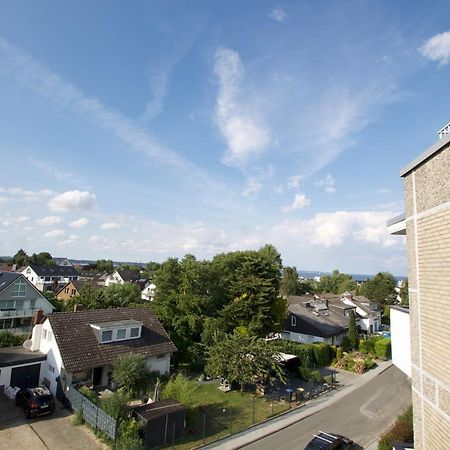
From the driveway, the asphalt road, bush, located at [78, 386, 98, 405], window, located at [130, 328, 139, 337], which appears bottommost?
the asphalt road

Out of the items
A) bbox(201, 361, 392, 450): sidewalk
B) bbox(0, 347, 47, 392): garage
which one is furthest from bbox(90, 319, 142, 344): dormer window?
bbox(201, 361, 392, 450): sidewalk

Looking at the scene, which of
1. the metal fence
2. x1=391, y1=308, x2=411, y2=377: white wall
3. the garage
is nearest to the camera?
x1=391, y1=308, x2=411, y2=377: white wall

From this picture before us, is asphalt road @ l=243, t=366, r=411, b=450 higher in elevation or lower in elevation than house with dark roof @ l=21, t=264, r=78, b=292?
lower

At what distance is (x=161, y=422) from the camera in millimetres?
17797

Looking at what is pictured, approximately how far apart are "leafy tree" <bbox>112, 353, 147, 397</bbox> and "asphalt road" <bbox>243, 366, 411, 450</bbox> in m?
8.66

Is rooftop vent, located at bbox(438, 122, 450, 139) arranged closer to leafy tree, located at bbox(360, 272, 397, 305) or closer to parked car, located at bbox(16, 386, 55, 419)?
parked car, located at bbox(16, 386, 55, 419)

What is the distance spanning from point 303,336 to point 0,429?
3464 cm

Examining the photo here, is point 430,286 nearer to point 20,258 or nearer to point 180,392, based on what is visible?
point 180,392

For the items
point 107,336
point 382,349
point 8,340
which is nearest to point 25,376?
point 107,336

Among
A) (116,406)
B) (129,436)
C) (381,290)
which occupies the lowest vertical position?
(129,436)

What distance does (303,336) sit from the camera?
146 ft

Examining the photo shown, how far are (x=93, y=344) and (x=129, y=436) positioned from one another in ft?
33.1

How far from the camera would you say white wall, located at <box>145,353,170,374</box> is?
89.1 ft

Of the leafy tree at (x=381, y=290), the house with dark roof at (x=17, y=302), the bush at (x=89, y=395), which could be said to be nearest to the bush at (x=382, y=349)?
the bush at (x=89, y=395)
